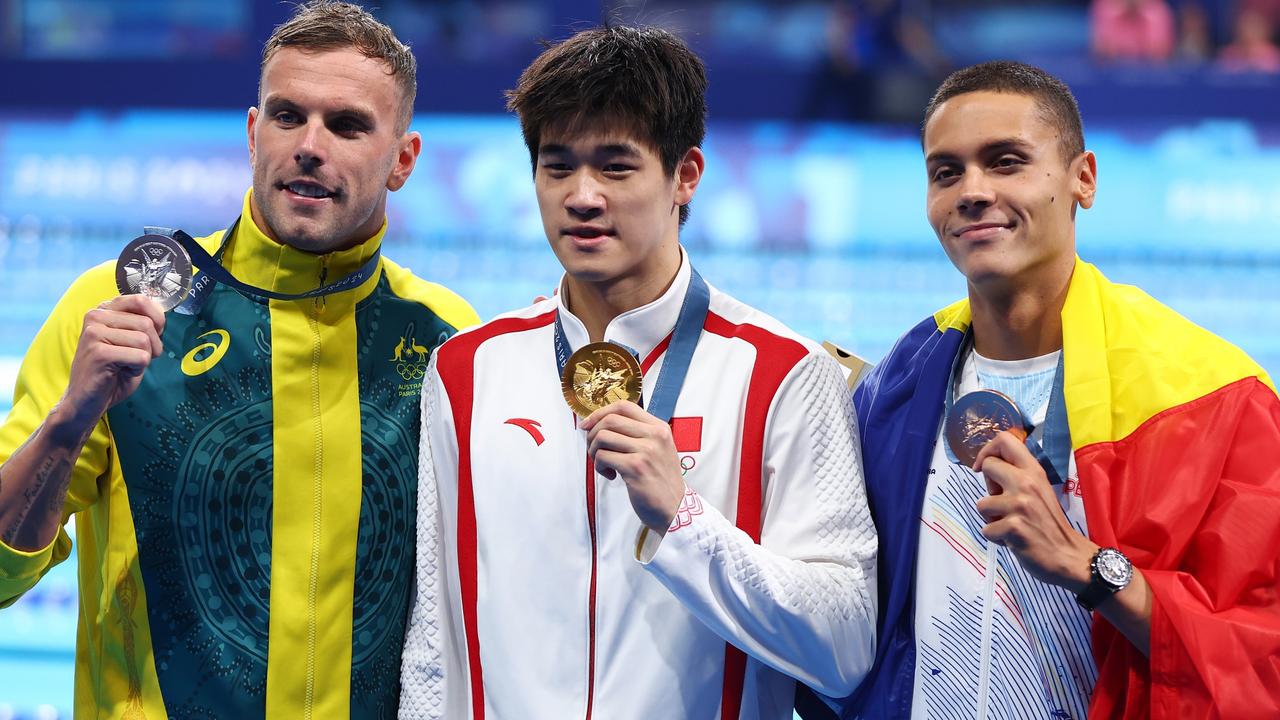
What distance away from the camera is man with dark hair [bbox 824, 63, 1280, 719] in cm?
176

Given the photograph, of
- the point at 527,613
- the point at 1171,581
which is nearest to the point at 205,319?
the point at 527,613

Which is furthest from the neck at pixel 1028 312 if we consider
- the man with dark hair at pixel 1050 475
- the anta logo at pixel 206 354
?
the anta logo at pixel 206 354

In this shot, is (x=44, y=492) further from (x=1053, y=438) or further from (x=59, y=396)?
(x=1053, y=438)

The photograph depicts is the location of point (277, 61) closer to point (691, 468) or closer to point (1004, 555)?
point (691, 468)

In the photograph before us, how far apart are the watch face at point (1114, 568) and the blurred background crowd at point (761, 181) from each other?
491 centimetres

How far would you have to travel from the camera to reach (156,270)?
6.38ft

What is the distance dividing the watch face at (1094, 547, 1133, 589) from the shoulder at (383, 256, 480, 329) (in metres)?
1.08

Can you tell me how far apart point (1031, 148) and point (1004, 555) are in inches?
24.7

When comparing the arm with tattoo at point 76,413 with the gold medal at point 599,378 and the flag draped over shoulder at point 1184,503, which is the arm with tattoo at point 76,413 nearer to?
the gold medal at point 599,378

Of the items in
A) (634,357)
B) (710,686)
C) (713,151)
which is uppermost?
(713,151)

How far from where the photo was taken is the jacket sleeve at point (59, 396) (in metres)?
2.04

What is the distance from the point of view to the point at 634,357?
6.13ft

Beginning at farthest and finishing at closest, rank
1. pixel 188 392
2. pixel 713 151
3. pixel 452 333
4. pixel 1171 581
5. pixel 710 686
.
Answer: pixel 713 151 → pixel 452 333 → pixel 188 392 → pixel 710 686 → pixel 1171 581

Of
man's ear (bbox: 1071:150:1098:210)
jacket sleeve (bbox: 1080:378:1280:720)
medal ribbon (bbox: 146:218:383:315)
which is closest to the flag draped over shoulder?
jacket sleeve (bbox: 1080:378:1280:720)
